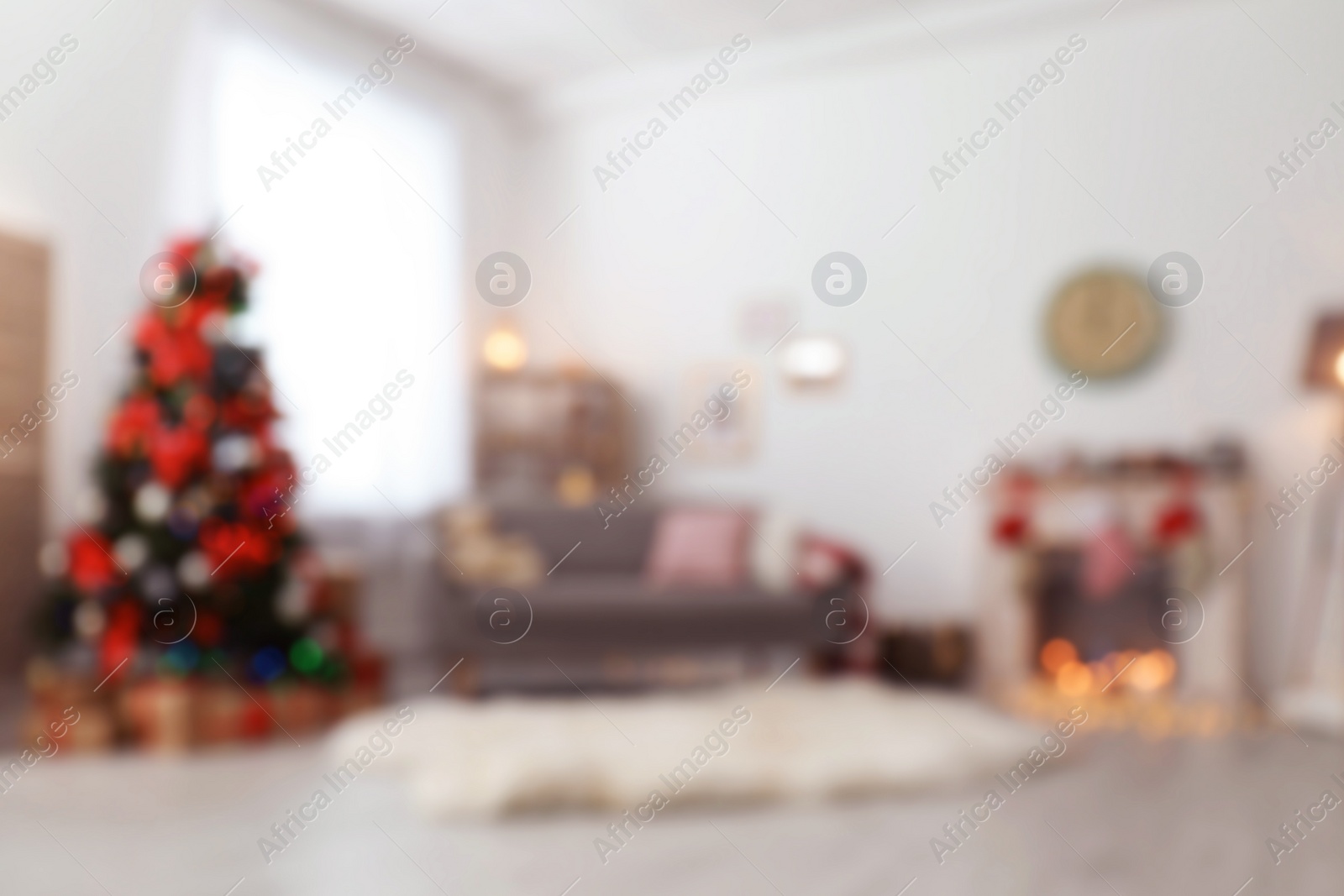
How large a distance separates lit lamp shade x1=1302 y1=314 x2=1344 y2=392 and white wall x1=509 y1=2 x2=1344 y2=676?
0.22ft

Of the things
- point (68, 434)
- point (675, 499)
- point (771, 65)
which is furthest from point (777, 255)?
point (68, 434)

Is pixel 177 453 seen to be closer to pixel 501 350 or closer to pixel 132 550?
pixel 132 550

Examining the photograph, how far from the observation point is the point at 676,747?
11.4 ft

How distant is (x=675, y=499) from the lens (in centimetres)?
624

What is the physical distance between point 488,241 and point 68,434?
2751mm

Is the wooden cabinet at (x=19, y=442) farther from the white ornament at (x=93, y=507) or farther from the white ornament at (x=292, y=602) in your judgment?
the white ornament at (x=292, y=602)

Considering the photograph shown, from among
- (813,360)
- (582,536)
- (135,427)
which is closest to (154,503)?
(135,427)

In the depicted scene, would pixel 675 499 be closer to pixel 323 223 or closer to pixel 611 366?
pixel 611 366

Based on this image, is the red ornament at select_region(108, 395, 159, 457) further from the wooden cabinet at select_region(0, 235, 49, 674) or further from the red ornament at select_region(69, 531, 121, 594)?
the wooden cabinet at select_region(0, 235, 49, 674)

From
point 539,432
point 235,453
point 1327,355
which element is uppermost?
point 235,453

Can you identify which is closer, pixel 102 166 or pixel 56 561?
pixel 56 561

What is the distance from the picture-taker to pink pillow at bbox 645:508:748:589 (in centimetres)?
507

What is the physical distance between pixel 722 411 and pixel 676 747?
9.73ft

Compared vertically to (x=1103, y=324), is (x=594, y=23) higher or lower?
higher
